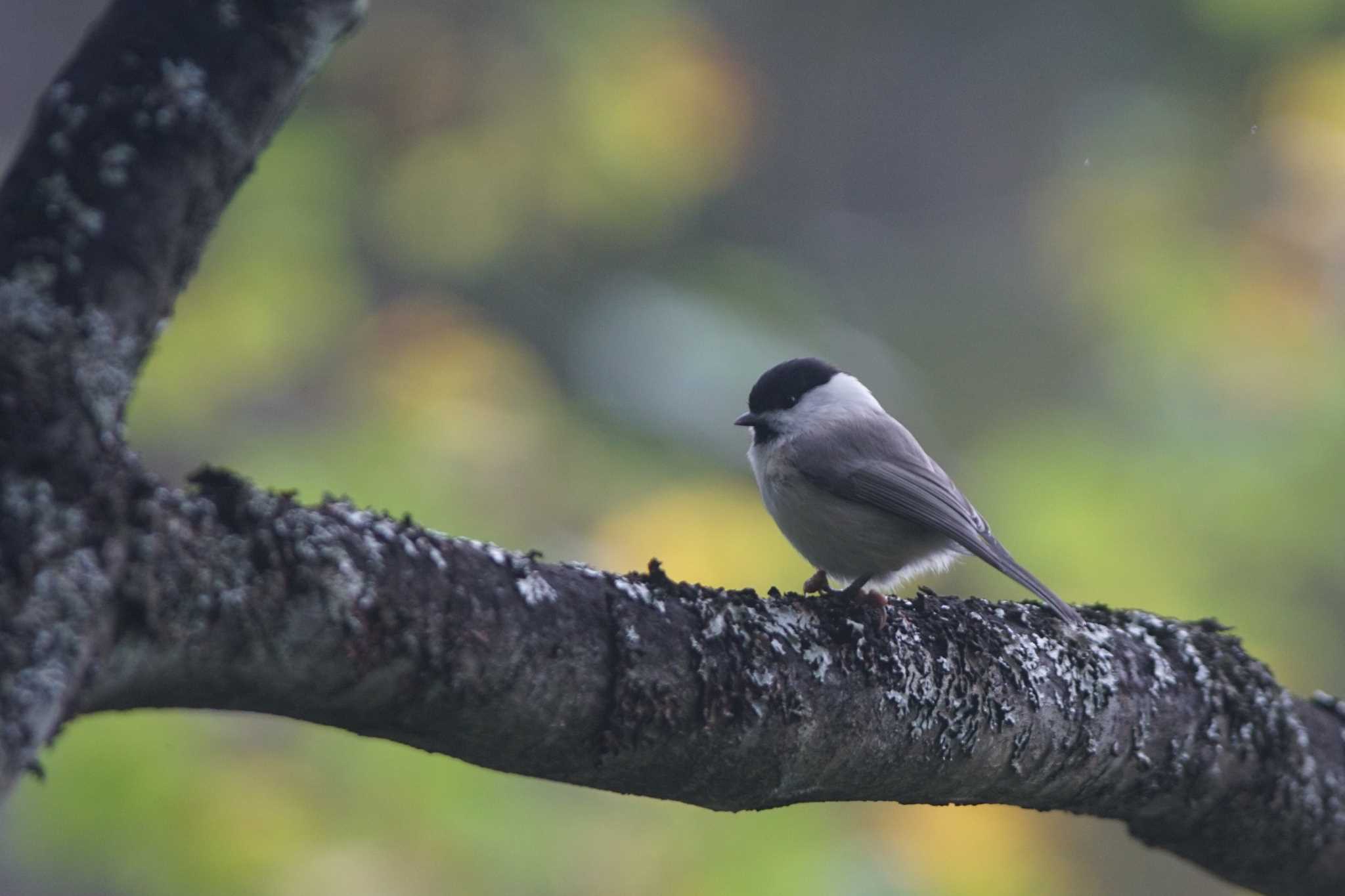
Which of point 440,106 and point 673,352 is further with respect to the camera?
point 440,106

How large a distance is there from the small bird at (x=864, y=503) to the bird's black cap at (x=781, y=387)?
0.46 ft

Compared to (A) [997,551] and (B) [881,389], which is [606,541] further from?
(A) [997,551]

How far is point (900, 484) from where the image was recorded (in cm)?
361

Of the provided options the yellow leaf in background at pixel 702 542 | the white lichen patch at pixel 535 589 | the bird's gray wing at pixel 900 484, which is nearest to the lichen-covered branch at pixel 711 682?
the white lichen patch at pixel 535 589

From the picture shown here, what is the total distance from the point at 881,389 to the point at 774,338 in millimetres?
560

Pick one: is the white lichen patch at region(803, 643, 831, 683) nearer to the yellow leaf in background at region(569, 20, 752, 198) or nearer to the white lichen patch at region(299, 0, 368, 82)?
the white lichen patch at region(299, 0, 368, 82)

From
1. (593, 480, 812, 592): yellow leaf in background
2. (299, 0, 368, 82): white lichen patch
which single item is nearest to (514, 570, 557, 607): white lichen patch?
(299, 0, 368, 82): white lichen patch

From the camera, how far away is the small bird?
11.6 ft

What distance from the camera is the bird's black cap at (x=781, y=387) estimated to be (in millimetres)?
4184

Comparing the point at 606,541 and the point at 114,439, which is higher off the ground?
the point at 606,541

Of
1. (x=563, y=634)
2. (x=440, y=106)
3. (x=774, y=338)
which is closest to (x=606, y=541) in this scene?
(x=774, y=338)

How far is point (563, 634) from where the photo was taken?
1925 millimetres

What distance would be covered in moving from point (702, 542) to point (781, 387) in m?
1.51

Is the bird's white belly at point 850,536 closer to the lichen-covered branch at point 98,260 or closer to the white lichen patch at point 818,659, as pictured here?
the white lichen patch at point 818,659
